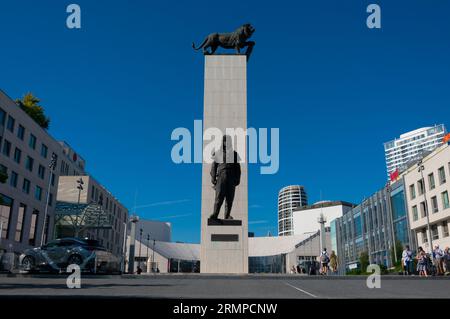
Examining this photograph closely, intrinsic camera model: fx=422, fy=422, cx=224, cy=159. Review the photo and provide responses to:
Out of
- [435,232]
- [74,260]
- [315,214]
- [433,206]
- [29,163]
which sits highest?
[315,214]

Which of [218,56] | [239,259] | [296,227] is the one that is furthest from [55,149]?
[296,227]

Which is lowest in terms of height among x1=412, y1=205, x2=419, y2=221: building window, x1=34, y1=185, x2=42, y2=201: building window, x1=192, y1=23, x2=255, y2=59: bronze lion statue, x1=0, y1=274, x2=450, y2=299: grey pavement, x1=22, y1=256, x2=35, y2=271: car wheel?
x1=0, y1=274, x2=450, y2=299: grey pavement

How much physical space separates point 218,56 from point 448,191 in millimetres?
33009

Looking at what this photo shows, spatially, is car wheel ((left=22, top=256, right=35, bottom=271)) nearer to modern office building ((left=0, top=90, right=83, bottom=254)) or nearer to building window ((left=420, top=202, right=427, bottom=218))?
modern office building ((left=0, top=90, right=83, bottom=254))

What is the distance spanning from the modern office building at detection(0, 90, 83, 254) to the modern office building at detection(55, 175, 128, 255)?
3.92 m

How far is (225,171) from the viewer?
2139cm

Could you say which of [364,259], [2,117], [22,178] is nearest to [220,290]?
[2,117]

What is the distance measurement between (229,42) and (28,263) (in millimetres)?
18343

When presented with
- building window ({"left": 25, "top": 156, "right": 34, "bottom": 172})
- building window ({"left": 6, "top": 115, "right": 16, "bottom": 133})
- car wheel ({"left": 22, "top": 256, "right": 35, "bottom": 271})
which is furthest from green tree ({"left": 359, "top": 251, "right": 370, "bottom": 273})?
car wheel ({"left": 22, "top": 256, "right": 35, "bottom": 271})

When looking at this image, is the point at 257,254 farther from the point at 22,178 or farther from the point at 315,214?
the point at 22,178

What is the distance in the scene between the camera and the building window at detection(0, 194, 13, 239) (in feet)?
147

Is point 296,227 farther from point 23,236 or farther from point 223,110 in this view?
point 223,110

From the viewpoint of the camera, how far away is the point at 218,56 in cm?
2823
